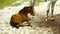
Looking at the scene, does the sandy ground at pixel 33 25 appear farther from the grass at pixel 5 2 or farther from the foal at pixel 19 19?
the grass at pixel 5 2

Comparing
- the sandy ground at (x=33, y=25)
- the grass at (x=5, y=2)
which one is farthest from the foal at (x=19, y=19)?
the grass at (x=5, y=2)

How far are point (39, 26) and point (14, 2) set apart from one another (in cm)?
140

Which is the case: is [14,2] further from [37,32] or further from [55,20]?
[37,32]

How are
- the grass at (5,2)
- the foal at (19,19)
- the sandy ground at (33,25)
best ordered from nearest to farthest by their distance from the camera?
the sandy ground at (33,25) → the foal at (19,19) → the grass at (5,2)

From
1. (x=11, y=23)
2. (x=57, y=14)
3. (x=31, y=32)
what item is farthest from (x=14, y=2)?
(x=31, y=32)

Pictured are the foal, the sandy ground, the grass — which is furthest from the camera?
the grass

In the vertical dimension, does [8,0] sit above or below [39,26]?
above

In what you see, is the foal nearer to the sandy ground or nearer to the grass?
the sandy ground

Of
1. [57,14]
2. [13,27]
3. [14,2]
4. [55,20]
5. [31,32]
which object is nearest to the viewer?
[31,32]

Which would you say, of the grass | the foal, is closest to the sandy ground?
the foal

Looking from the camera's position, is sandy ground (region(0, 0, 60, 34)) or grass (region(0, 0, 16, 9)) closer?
sandy ground (region(0, 0, 60, 34))

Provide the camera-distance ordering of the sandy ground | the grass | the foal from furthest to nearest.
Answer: the grass < the foal < the sandy ground

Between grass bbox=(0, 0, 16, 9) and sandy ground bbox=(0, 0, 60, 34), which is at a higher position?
grass bbox=(0, 0, 16, 9)

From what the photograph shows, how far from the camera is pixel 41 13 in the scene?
343 cm
